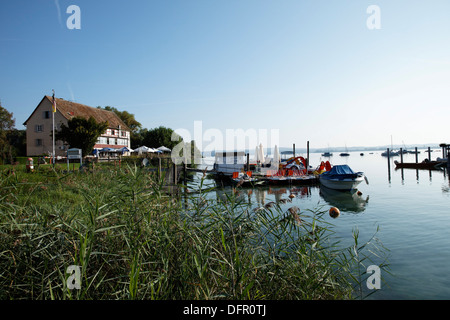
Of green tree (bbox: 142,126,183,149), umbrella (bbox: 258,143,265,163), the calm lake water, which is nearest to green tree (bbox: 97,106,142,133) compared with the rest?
green tree (bbox: 142,126,183,149)

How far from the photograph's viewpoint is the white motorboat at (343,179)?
22848 millimetres

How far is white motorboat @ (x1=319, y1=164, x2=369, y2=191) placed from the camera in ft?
75.0

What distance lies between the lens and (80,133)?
33.1m

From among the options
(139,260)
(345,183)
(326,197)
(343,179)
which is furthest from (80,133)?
(139,260)

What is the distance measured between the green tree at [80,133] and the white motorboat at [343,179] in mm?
28766

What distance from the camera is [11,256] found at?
3805 millimetres

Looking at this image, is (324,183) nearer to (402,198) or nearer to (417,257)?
(402,198)

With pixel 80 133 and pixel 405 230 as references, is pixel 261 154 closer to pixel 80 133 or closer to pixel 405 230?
pixel 80 133

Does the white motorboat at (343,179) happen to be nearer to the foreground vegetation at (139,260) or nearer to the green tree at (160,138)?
the foreground vegetation at (139,260)

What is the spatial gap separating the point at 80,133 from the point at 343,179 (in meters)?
30.6

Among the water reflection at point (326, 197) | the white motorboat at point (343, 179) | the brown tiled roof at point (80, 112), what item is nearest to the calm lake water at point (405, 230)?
the water reflection at point (326, 197)
